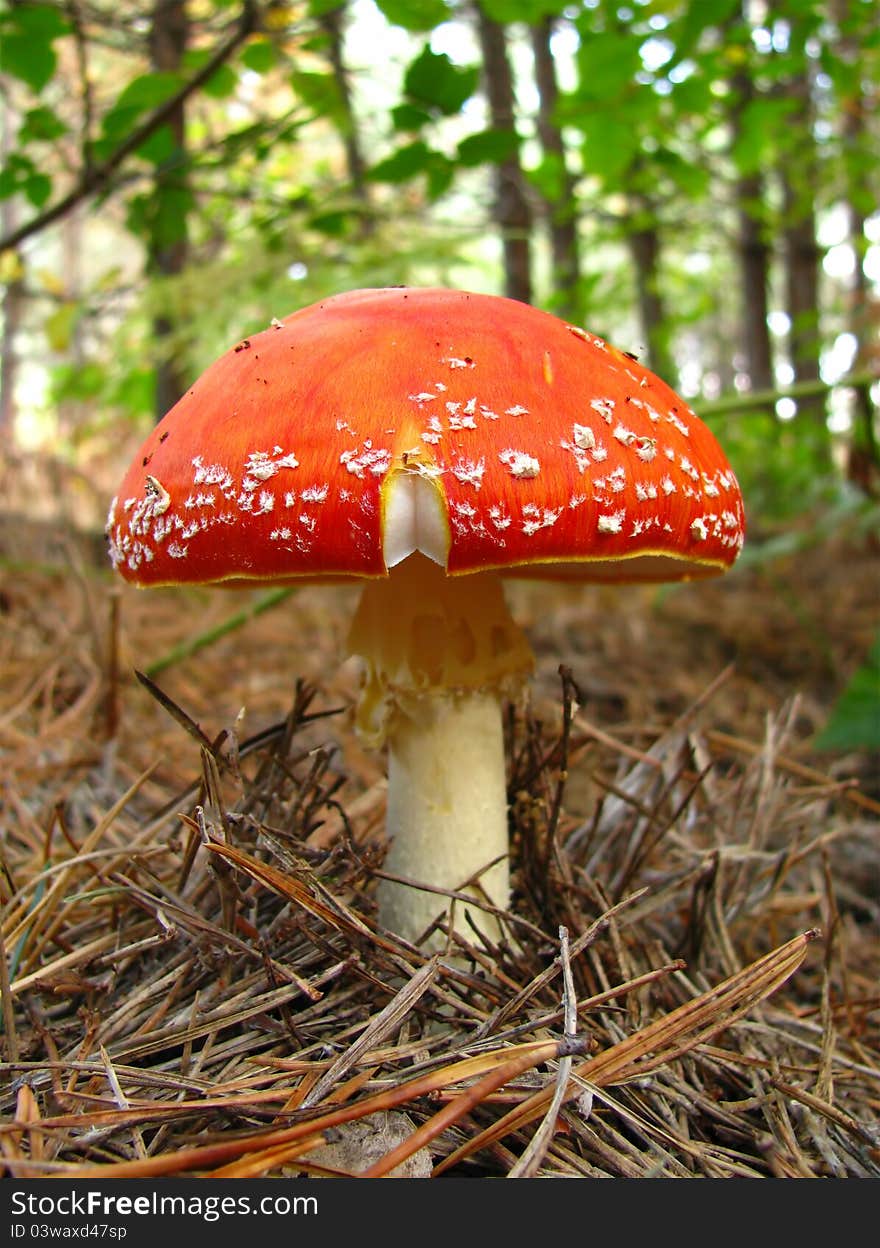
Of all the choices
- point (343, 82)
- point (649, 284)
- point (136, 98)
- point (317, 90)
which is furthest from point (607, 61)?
point (649, 284)

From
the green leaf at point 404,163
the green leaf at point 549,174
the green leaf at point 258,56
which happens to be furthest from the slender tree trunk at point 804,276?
the green leaf at point 258,56

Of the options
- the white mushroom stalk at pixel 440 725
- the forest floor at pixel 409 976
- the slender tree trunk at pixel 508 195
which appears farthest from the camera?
the slender tree trunk at pixel 508 195

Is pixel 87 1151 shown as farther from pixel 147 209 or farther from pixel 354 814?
pixel 147 209

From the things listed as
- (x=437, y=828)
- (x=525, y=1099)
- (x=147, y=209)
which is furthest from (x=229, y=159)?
(x=525, y=1099)

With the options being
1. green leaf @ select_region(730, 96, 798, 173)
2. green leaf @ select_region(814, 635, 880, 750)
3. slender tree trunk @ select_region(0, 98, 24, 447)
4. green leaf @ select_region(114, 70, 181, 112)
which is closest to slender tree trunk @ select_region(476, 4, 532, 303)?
green leaf @ select_region(730, 96, 798, 173)

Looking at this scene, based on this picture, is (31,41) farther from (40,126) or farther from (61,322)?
(61,322)

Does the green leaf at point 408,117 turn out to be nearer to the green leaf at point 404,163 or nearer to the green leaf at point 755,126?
the green leaf at point 404,163

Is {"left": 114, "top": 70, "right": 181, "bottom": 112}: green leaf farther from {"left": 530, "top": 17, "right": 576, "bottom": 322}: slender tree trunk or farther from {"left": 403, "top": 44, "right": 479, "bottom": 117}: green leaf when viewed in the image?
{"left": 530, "top": 17, "right": 576, "bottom": 322}: slender tree trunk
